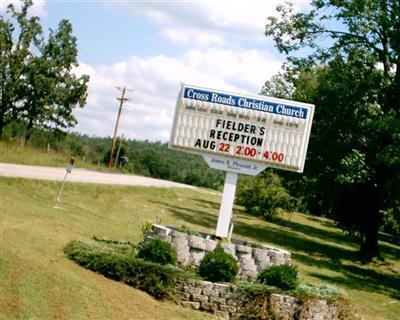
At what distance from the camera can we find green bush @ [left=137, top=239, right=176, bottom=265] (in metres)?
13.6

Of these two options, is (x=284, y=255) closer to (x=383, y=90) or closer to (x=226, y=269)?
(x=226, y=269)

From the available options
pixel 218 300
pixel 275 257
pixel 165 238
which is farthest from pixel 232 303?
pixel 165 238

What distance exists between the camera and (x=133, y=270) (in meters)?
13.0

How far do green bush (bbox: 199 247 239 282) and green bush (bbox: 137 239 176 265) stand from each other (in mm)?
782

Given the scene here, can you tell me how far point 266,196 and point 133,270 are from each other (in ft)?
89.9

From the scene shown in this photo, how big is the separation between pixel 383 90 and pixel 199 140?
1316cm

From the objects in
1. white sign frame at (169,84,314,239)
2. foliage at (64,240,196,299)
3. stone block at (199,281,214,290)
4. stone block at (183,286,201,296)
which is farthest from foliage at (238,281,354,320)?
white sign frame at (169,84,314,239)

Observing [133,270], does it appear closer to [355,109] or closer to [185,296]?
[185,296]

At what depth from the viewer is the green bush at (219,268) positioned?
1333 cm

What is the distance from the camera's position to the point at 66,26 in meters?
58.8

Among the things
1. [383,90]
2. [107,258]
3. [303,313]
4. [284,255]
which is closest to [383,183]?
[383,90]

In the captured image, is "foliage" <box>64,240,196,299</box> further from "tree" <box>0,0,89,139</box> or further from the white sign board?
"tree" <box>0,0,89,139</box>

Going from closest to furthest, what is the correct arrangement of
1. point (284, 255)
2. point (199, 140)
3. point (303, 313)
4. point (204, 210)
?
1. point (303, 313)
2. point (284, 255)
3. point (199, 140)
4. point (204, 210)

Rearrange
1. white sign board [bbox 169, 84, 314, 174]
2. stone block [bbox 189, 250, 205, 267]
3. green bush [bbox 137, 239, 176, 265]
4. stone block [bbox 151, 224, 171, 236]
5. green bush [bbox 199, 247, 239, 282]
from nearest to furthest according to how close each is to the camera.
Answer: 1. green bush [bbox 199, 247, 239, 282]
2. green bush [bbox 137, 239, 176, 265]
3. stone block [bbox 189, 250, 205, 267]
4. stone block [bbox 151, 224, 171, 236]
5. white sign board [bbox 169, 84, 314, 174]
